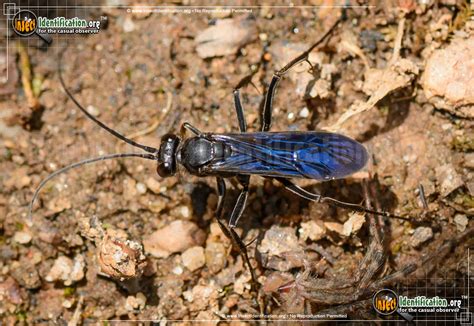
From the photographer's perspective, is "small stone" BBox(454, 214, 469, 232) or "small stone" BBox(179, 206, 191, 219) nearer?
"small stone" BBox(454, 214, 469, 232)

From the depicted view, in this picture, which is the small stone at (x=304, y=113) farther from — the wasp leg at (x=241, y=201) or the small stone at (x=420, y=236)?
the small stone at (x=420, y=236)

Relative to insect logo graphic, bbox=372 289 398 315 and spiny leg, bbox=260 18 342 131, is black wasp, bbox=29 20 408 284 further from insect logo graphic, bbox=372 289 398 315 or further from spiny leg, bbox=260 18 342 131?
insect logo graphic, bbox=372 289 398 315

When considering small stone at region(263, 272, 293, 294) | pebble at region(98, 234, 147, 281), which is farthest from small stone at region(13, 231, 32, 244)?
small stone at region(263, 272, 293, 294)

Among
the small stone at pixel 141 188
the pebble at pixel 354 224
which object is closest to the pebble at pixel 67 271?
the small stone at pixel 141 188

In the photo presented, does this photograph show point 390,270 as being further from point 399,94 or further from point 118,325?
point 118,325

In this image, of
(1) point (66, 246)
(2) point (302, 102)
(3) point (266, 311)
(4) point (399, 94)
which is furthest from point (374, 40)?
(1) point (66, 246)
